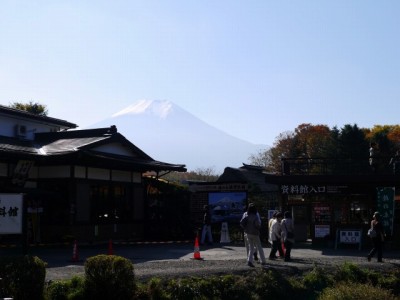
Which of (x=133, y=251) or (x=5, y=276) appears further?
(x=133, y=251)

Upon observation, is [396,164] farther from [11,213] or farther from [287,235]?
[11,213]

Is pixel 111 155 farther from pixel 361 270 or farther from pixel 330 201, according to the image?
pixel 361 270

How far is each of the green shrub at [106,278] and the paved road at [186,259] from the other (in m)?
1.92

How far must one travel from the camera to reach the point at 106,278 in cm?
1245

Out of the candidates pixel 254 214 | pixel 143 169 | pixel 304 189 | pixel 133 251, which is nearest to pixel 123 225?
pixel 143 169

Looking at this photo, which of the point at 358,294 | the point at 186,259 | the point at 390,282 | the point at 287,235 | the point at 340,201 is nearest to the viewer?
the point at 358,294

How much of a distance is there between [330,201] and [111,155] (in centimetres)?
1057

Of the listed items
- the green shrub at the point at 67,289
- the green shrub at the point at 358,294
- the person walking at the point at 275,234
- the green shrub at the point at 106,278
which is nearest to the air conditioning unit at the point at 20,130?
the person walking at the point at 275,234

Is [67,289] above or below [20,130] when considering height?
below

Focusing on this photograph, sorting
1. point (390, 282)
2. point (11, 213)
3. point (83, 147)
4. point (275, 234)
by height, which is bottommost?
point (390, 282)

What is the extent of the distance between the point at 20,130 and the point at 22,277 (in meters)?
18.4

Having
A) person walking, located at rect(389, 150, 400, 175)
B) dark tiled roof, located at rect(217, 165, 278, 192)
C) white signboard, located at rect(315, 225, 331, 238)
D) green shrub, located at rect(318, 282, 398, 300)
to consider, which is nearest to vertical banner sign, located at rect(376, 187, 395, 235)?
person walking, located at rect(389, 150, 400, 175)

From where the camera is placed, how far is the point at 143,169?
31031 millimetres

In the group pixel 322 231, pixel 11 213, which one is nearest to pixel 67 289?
pixel 11 213
